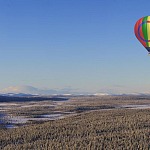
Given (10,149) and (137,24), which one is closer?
(10,149)

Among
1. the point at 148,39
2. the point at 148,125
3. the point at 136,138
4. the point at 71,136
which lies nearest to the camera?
the point at 136,138

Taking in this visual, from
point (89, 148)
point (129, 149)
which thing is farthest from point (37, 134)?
point (129, 149)

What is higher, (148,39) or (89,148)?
(148,39)

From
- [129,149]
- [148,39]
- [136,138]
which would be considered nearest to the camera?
[129,149]

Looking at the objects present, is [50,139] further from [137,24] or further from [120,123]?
[137,24]

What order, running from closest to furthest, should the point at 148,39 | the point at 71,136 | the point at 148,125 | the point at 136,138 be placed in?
the point at 136,138 → the point at 71,136 → the point at 148,125 → the point at 148,39

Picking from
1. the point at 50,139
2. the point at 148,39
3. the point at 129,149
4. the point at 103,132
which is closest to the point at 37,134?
the point at 50,139

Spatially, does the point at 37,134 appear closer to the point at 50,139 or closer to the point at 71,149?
the point at 50,139
